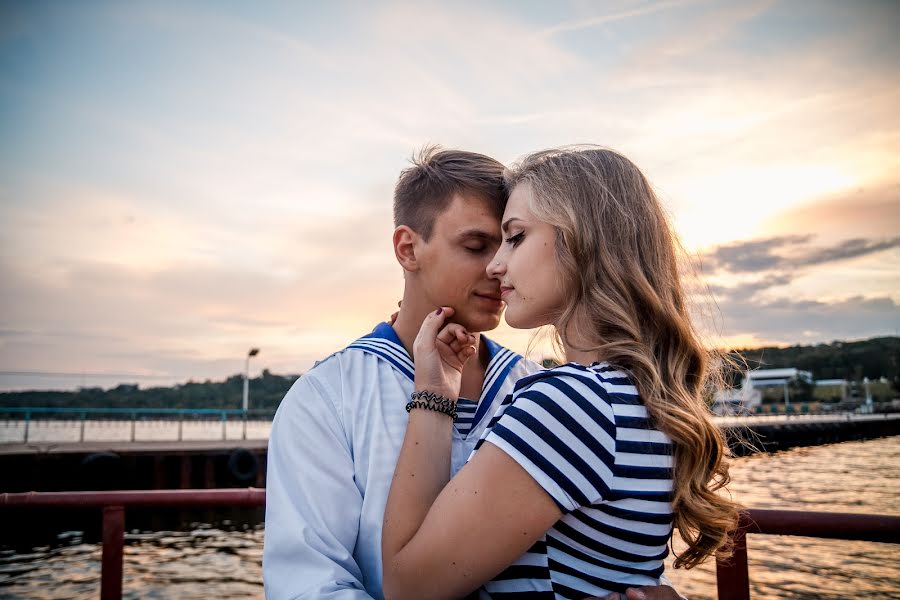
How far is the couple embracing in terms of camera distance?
1.46 metres

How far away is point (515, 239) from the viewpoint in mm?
2041

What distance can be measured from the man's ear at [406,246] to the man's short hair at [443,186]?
3cm

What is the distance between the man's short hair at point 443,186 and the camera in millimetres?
2707

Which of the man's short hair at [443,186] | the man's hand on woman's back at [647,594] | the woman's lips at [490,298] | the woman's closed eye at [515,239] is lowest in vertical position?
the man's hand on woman's back at [647,594]

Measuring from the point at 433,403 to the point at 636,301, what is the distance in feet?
2.22

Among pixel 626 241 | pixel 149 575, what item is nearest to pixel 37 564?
pixel 149 575

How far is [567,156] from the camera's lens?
1.99 meters

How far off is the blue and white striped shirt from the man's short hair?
4.10ft

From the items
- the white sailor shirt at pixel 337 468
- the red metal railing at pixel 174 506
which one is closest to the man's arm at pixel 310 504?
the white sailor shirt at pixel 337 468

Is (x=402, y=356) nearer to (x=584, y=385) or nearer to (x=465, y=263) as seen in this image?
(x=465, y=263)

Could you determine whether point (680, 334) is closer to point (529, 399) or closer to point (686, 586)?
point (529, 399)

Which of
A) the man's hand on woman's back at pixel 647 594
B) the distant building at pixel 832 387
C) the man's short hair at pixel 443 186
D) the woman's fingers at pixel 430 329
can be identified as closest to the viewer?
the man's hand on woman's back at pixel 647 594

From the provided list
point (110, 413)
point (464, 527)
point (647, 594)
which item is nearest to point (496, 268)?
point (464, 527)

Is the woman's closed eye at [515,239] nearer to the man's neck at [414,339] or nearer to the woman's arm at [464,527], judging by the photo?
the man's neck at [414,339]
